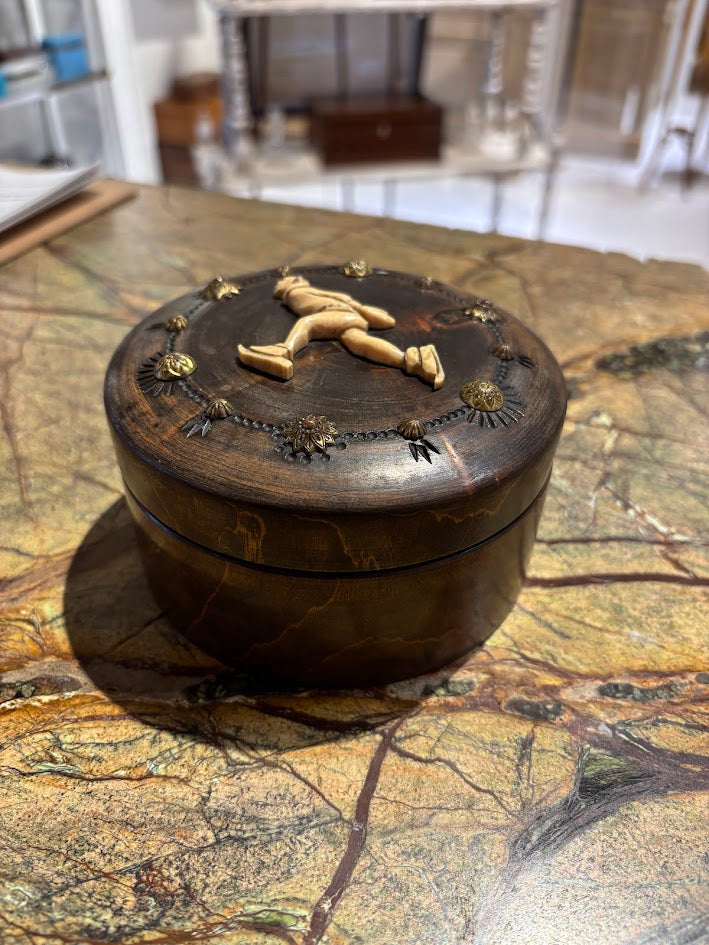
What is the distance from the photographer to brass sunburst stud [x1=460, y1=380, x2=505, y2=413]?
2.87ft

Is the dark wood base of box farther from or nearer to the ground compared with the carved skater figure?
nearer to the ground

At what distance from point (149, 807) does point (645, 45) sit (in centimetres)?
429

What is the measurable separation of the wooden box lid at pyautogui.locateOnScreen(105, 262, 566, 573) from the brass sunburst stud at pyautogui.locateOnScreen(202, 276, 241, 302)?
4cm

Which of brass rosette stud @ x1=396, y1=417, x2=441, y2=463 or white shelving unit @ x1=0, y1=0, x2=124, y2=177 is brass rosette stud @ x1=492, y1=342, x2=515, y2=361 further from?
white shelving unit @ x1=0, y1=0, x2=124, y2=177

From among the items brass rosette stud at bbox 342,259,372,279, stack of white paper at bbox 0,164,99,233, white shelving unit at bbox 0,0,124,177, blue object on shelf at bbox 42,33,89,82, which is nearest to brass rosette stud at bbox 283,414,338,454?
brass rosette stud at bbox 342,259,372,279

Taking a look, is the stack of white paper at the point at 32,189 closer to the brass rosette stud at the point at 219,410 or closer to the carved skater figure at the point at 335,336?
the carved skater figure at the point at 335,336

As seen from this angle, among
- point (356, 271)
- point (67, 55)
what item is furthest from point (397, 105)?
point (356, 271)

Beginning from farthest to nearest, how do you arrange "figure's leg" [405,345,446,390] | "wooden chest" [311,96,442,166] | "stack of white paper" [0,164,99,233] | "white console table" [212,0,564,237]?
"wooden chest" [311,96,442,166] → "white console table" [212,0,564,237] → "stack of white paper" [0,164,99,233] → "figure's leg" [405,345,446,390]

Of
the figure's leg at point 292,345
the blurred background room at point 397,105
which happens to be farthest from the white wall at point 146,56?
the figure's leg at point 292,345

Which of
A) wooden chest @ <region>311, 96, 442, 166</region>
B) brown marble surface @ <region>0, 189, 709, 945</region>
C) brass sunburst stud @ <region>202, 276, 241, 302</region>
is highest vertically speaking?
brass sunburst stud @ <region>202, 276, 241, 302</region>

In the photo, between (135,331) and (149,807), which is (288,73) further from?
(149,807)

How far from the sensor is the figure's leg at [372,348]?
93 centimetres

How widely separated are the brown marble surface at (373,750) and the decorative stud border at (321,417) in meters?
0.35

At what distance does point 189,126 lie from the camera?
3811 millimetres
